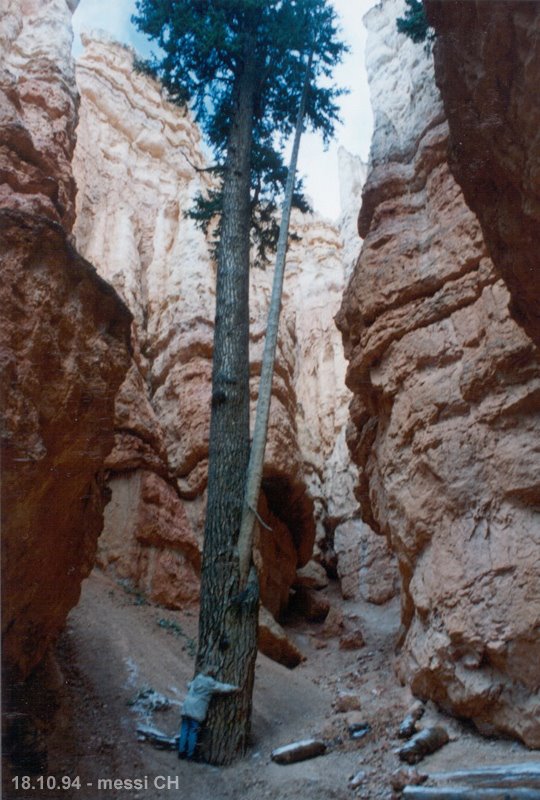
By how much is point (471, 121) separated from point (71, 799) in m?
5.34

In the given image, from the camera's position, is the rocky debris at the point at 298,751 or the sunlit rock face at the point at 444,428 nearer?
the rocky debris at the point at 298,751

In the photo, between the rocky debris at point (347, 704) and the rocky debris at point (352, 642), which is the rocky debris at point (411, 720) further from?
the rocky debris at point (352, 642)

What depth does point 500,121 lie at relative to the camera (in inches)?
134

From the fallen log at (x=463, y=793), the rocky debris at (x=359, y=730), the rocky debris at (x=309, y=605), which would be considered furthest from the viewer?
the rocky debris at (x=309, y=605)

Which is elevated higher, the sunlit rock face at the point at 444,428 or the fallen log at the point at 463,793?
the sunlit rock face at the point at 444,428

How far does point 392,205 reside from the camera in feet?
29.9

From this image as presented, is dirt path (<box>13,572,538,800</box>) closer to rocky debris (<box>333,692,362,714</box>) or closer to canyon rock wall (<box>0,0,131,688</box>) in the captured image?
rocky debris (<box>333,692,362,714</box>)

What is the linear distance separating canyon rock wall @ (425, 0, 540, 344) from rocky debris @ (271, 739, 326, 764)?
162 inches

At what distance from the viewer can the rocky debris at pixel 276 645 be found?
9.79 metres

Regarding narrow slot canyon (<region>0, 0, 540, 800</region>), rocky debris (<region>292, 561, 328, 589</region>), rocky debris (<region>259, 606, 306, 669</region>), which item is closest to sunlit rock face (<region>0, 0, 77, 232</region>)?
narrow slot canyon (<region>0, 0, 540, 800</region>)

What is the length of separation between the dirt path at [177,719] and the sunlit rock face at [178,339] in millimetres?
1635

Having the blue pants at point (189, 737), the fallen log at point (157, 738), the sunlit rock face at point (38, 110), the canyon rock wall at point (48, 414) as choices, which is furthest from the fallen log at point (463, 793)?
the sunlit rock face at point (38, 110)

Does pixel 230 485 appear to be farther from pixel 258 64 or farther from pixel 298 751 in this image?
pixel 258 64

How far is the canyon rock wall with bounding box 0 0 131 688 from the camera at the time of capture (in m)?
4.05
